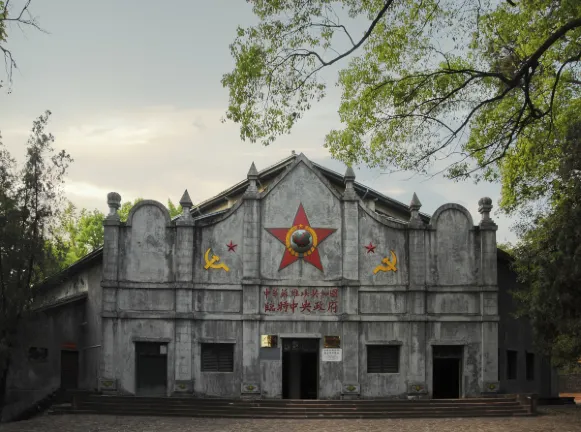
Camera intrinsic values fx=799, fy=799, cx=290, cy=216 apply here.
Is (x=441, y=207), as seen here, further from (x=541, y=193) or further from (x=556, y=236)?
(x=556, y=236)

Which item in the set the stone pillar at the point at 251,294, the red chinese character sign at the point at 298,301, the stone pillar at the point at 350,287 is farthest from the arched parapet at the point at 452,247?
the stone pillar at the point at 251,294

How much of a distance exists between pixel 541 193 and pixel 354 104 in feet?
28.1

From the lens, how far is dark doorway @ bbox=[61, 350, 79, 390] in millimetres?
31531

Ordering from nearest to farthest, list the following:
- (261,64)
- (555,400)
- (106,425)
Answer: (261,64) → (106,425) → (555,400)

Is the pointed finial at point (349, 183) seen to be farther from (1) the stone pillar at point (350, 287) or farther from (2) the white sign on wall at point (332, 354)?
(2) the white sign on wall at point (332, 354)

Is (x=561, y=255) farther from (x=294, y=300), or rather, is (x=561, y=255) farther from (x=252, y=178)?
(x=252, y=178)

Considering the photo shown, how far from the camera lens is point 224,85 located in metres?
18.3

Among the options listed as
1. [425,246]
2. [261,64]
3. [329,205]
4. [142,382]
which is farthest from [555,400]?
[261,64]

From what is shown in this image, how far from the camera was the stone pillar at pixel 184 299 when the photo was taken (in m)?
28.5

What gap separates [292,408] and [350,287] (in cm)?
503

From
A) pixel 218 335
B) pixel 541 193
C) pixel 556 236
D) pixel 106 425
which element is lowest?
pixel 106 425

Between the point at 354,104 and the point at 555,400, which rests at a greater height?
the point at 354,104

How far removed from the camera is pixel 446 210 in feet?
98.3

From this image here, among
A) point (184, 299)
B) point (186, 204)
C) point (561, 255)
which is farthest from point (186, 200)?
point (561, 255)
